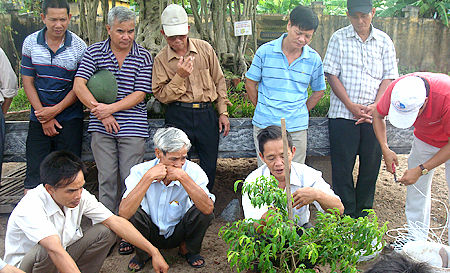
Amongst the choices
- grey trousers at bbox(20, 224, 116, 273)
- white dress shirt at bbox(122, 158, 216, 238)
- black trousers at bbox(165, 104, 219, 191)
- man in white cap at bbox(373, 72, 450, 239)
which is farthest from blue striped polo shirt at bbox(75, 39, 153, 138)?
man in white cap at bbox(373, 72, 450, 239)

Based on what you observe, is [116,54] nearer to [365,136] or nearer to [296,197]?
[296,197]

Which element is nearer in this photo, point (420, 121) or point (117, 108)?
point (420, 121)

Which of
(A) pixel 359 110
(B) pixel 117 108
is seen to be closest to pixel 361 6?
(A) pixel 359 110

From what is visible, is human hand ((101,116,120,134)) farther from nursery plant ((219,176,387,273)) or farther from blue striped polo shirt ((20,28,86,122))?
nursery plant ((219,176,387,273))

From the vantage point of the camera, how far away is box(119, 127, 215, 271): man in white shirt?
9.68 ft

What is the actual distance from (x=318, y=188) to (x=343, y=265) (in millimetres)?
758

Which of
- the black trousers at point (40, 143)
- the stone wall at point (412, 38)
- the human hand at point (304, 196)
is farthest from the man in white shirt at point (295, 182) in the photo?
the stone wall at point (412, 38)

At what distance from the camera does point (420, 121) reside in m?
3.18

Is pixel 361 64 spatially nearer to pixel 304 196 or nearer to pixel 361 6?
pixel 361 6

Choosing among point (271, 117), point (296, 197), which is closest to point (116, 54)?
point (271, 117)

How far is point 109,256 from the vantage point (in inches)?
136

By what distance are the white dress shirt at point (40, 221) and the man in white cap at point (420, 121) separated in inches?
87.6

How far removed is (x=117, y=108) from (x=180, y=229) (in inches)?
48.3

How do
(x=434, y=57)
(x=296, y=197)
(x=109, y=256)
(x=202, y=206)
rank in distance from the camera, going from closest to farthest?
(x=296, y=197), (x=202, y=206), (x=109, y=256), (x=434, y=57)
